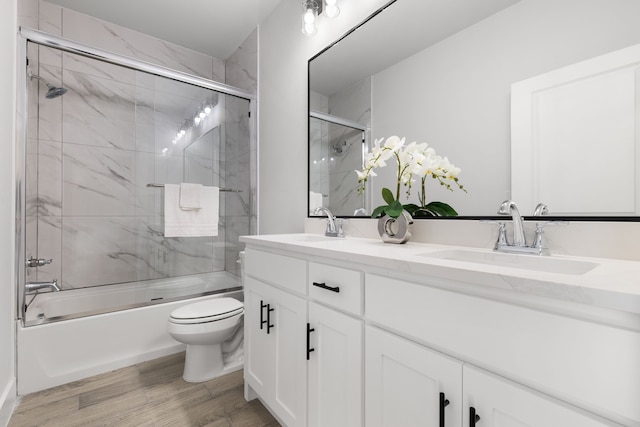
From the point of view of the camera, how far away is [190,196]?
2260 mm

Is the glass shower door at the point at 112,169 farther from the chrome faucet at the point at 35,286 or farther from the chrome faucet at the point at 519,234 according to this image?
the chrome faucet at the point at 519,234

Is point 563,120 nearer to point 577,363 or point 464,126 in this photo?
point 464,126

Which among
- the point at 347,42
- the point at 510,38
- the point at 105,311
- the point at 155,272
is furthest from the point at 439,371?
the point at 155,272

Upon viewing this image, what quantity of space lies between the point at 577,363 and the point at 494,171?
753 millimetres

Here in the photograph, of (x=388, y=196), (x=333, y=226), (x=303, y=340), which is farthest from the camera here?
(x=333, y=226)

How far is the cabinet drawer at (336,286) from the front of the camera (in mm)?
934

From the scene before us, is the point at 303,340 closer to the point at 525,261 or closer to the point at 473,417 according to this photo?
the point at 473,417

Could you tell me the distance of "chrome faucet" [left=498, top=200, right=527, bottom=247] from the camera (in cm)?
95

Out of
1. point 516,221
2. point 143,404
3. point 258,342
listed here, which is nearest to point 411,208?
point 516,221

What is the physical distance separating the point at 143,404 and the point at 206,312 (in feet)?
1.68

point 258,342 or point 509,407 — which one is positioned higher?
point 509,407

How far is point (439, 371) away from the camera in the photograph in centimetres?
71

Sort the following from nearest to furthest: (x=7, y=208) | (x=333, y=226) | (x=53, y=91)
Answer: (x=7, y=208), (x=333, y=226), (x=53, y=91)

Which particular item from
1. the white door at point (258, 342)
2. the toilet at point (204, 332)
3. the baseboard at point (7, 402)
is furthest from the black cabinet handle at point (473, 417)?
the baseboard at point (7, 402)
